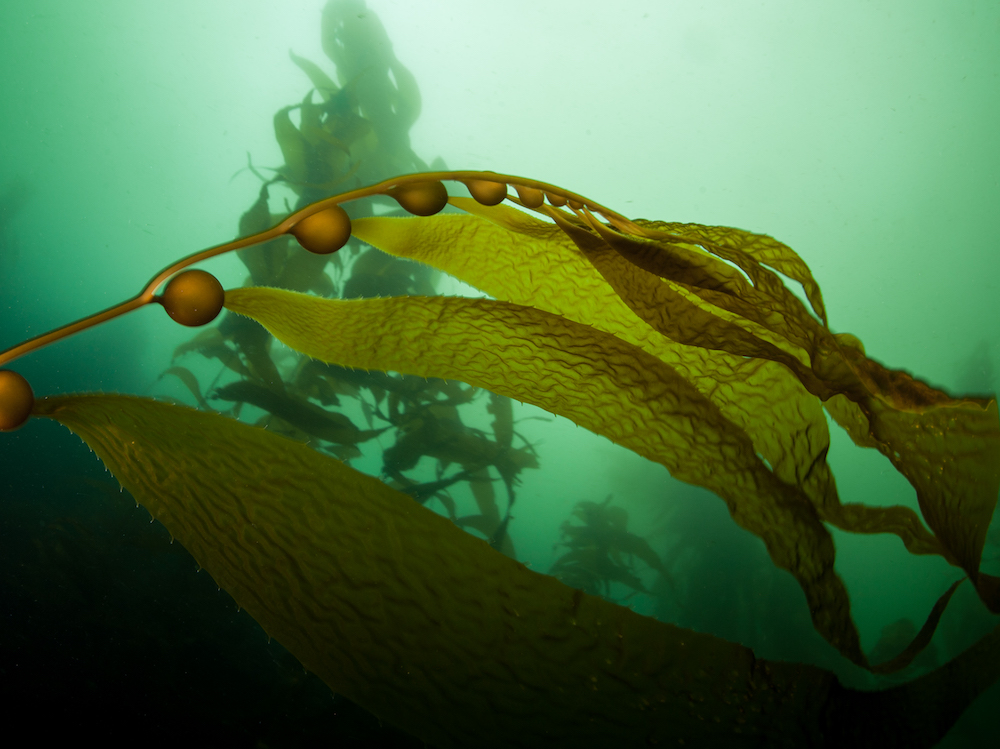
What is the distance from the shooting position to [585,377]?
321 mm

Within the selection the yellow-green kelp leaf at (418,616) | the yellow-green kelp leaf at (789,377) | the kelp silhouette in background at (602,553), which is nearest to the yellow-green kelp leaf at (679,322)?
the yellow-green kelp leaf at (789,377)

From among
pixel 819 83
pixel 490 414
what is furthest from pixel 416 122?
pixel 819 83

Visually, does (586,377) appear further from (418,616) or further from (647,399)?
(418,616)

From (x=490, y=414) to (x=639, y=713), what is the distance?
60 cm

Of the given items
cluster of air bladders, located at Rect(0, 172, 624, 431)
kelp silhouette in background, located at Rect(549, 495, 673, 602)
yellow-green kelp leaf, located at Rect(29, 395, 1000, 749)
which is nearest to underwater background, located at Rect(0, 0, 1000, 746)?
kelp silhouette in background, located at Rect(549, 495, 673, 602)

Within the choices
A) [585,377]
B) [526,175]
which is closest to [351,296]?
[526,175]

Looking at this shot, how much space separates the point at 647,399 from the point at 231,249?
244mm

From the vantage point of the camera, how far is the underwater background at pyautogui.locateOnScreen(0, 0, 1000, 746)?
0.56 m

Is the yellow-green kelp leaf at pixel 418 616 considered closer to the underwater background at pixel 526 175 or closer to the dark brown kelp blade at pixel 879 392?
the dark brown kelp blade at pixel 879 392

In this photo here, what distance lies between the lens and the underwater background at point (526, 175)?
1.82 ft

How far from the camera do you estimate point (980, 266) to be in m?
1.03

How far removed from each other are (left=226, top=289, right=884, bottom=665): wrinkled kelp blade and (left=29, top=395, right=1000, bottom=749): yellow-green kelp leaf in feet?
0.23

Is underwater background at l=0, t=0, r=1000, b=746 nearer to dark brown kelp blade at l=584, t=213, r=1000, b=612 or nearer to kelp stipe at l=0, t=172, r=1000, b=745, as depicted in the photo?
kelp stipe at l=0, t=172, r=1000, b=745

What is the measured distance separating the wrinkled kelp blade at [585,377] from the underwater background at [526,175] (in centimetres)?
42
